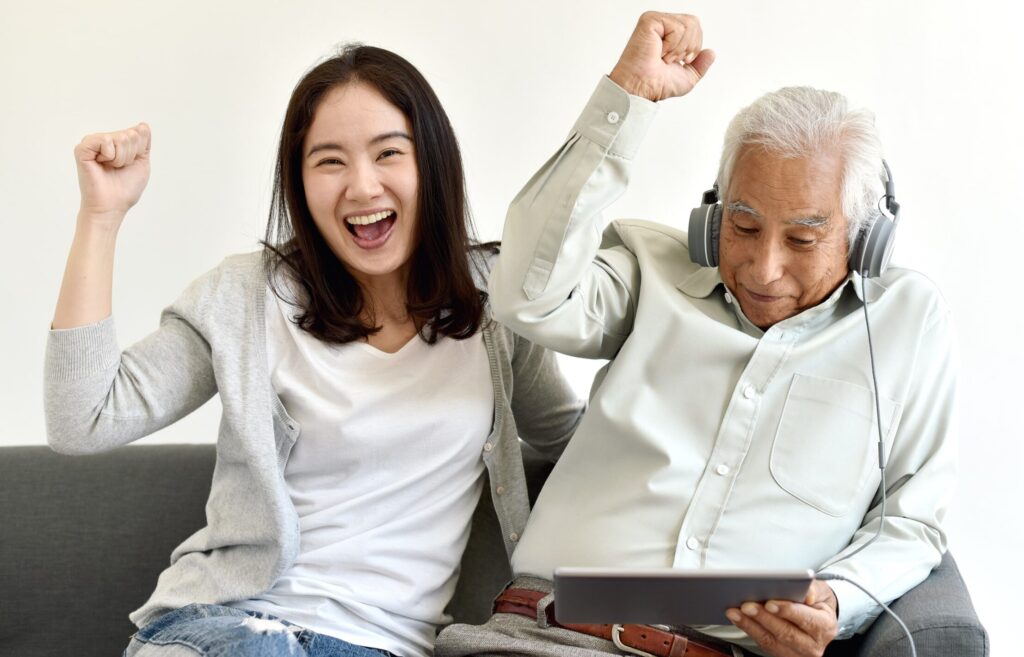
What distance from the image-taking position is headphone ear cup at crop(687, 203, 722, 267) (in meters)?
1.71

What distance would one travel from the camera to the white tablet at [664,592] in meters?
1.34

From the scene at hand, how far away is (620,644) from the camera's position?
5.44 feet

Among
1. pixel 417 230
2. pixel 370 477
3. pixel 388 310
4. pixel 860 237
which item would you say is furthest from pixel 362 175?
pixel 860 237

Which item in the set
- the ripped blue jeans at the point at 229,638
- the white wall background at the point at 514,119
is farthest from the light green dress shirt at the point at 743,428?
the white wall background at the point at 514,119

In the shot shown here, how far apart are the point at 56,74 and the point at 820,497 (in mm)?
2059

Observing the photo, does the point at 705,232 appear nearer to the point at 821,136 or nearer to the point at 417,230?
the point at 821,136

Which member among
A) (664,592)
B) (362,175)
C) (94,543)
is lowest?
(94,543)

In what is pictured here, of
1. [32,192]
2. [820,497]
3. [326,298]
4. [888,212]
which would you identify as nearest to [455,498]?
[326,298]

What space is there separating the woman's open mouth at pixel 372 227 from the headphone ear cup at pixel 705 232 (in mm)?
481

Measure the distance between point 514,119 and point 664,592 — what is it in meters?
1.51

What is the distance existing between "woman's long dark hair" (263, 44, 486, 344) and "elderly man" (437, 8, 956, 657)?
22 cm

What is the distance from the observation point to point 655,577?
133 centimetres

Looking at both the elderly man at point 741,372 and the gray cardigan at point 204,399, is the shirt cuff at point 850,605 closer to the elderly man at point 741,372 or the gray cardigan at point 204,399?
the elderly man at point 741,372

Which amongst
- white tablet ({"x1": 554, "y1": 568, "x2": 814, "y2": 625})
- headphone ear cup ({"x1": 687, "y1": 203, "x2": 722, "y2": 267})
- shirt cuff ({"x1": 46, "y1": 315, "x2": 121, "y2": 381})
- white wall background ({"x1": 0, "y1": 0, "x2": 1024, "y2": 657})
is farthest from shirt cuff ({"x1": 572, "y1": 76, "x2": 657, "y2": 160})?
white wall background ({"x1": 0, "y1": 0, "x2": 1024, "y2": 657})
